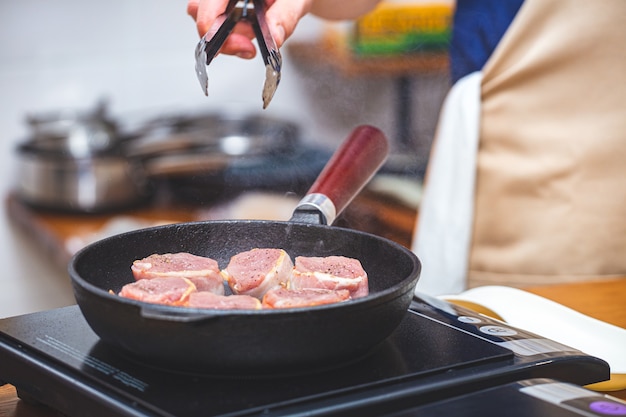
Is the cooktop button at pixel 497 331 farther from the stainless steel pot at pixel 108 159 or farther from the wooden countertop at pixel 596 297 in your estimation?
the stainless steel pot at pixel 108 159

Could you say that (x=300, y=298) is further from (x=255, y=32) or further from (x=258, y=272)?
(x=255, y=32)

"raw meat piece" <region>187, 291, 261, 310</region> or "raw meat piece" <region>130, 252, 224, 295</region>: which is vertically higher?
"raw meat piece" <region>130, 252, 224, 295</region>

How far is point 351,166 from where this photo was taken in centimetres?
127

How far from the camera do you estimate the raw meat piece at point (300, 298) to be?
2.95 ft

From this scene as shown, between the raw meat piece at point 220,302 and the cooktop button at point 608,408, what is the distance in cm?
37

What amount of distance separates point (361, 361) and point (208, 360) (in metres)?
0.18

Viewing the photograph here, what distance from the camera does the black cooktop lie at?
31.0 inches

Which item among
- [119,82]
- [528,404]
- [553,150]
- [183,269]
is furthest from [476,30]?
[119,82]

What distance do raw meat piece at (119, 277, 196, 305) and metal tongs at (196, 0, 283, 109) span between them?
242mm

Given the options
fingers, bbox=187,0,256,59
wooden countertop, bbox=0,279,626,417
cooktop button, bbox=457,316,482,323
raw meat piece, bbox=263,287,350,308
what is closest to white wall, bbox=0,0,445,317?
wooden countertop, bbox=0,279,626,417

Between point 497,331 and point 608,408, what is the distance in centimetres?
24

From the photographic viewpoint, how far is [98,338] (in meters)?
0.95

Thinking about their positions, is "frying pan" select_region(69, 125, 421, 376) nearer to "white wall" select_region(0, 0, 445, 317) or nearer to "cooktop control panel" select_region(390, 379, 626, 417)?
"cooktop control panel" select_region(390, 379, 626, 417)

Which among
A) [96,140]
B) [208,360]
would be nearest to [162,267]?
[208,360]
